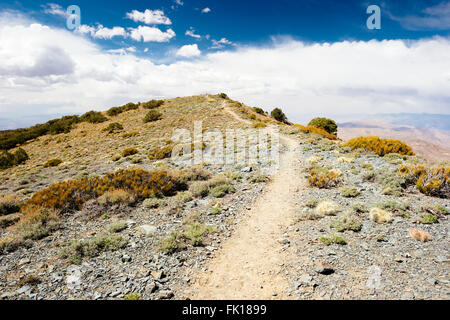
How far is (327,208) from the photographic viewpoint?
30.2ft

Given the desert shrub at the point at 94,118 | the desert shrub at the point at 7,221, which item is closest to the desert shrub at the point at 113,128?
the desert shrub at the point at 94,118

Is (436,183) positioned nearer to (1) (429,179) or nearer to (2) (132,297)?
(1) (429,179)

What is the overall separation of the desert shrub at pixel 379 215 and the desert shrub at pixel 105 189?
9.61 m

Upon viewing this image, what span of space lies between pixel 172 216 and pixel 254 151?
1134 centimetres

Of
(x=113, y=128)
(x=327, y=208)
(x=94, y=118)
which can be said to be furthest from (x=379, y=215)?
(x=94, y=118)

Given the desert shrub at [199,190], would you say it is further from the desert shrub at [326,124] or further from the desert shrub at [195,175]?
the desert shrub at [326,124]

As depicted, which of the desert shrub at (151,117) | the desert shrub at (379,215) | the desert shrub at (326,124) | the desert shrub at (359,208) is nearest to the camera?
the desert shrub at (379,215)

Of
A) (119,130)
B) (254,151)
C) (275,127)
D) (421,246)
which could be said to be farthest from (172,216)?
(119,130)

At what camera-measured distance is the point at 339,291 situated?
5.33 m

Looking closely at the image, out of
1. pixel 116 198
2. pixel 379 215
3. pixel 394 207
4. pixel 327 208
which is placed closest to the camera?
pixel 379 215

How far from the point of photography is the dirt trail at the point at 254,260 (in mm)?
5793

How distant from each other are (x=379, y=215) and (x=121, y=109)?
170ft

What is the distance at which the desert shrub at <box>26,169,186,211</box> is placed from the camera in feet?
34.6
